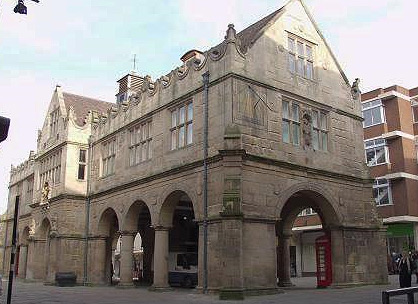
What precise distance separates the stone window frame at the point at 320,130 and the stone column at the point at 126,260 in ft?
35.0

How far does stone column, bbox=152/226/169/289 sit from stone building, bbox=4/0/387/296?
6 cm

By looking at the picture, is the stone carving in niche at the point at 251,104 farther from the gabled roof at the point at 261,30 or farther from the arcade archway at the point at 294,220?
the arcade archway at the point at 294,220

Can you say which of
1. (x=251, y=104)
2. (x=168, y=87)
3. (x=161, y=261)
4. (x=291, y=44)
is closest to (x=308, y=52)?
(x=291, y=44)

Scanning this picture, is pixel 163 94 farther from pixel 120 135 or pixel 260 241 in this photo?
pixel 260 241

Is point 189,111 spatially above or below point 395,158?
below

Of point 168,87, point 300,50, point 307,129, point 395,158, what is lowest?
point 307,129

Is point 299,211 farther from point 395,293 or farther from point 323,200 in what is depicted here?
point 395,293

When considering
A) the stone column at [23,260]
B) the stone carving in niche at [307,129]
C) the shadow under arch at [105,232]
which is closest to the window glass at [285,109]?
the stone carving in niche at [307,129]

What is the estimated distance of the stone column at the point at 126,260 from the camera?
83.0ft

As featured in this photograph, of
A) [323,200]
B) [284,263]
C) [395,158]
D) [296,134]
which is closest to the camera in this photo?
[296,134]

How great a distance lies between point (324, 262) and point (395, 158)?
1923 centimetres

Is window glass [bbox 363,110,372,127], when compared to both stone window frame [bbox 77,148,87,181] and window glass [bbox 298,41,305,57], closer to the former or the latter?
window glass [bbox 298,41,305,57]

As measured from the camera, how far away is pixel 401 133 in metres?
39.0

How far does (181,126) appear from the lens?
23.1 m
